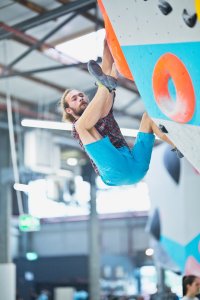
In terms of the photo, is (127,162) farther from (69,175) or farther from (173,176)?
(69,175)

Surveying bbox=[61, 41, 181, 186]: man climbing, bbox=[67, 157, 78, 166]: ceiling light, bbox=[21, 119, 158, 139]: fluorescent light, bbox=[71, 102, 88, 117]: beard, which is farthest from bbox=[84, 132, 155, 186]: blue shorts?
bbox=[67, 157, 78, 166]: ceiling light

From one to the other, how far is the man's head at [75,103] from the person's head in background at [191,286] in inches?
80.4

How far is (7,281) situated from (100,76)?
889cm

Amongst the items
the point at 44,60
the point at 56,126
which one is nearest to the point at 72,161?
the point at 44,60

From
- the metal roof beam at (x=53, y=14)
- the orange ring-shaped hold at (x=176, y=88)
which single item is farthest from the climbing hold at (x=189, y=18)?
the metal roof beam at (x=53, y=14)

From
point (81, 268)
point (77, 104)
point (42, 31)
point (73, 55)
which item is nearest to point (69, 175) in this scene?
point (73, 55)

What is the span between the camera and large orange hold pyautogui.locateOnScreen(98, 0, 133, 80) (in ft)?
9.37

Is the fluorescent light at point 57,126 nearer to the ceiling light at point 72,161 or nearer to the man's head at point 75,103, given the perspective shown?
the man's head at point 75,103

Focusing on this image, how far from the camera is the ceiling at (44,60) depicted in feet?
24.7

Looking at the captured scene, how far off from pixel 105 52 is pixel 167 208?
13.1ft

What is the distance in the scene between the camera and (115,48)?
2.90 m

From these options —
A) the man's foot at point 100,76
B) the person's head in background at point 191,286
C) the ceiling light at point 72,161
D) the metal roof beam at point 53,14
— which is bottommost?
the person's head in background at point 191,286

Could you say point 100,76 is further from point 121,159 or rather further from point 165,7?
point 165,7

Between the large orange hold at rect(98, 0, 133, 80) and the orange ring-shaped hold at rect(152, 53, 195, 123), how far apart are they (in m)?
0.31
